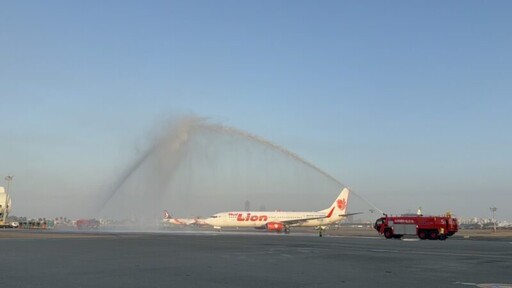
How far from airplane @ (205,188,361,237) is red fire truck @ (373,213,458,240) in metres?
24.3

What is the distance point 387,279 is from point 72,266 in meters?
11.0

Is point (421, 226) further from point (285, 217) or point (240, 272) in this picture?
point (240, 272)

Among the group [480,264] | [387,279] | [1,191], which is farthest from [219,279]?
[1,191]

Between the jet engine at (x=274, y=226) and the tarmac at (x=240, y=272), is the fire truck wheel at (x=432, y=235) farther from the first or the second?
the tarmac at (x=240, y=272)

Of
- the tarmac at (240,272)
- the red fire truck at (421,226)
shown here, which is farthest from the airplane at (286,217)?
the tarmac at (240,272)

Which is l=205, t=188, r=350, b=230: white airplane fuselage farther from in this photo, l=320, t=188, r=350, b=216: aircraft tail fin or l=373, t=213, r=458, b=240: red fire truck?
l=373, t=213, r=458, b=240: red fire truck

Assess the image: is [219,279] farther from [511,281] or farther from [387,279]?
[511,281]

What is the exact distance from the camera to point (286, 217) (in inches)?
3189

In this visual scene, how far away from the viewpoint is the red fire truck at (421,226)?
5259 cm

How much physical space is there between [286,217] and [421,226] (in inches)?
1204

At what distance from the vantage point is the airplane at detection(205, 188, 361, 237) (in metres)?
80.1

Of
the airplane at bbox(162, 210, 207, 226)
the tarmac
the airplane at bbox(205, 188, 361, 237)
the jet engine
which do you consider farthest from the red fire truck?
the airplane at bbox(162, 210, 207, 226)

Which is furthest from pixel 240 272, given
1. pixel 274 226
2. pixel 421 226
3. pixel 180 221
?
pixel 180 221

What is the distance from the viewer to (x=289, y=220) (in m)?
80.1
